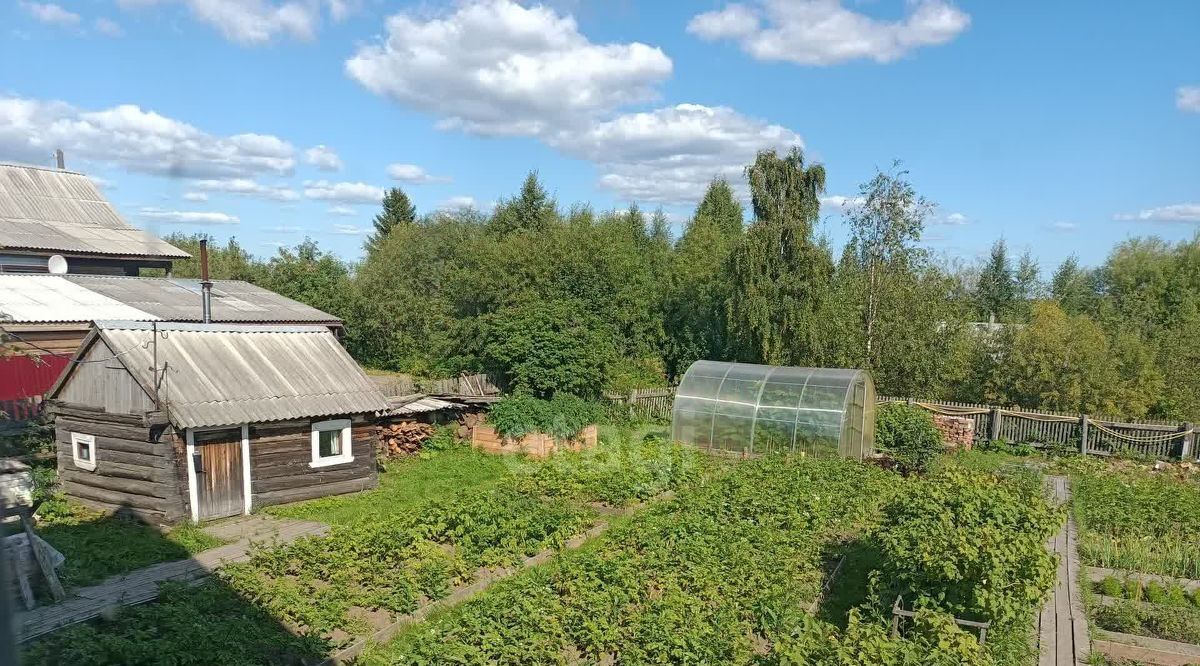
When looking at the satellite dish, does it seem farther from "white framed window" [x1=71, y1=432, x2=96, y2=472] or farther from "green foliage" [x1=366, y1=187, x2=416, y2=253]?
"green foliage" [x1=366, y1=187, x2=416, y2=253]

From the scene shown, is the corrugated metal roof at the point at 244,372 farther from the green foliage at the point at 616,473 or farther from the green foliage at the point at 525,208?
the green foliage at the point at 525,208

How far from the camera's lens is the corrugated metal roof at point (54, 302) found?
18.6m

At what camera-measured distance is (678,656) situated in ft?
24.7

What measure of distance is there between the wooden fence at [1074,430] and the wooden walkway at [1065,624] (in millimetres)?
9898

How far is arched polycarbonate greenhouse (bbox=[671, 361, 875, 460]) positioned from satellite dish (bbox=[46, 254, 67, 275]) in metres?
19.4

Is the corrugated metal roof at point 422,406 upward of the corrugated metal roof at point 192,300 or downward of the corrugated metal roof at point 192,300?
downward

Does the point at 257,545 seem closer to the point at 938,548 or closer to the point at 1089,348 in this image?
the point at 938,548

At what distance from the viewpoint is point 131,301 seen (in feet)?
68.9

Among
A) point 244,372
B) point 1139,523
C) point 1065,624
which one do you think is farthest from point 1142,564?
point 244,372

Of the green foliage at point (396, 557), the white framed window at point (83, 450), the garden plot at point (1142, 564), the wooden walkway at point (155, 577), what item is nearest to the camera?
the wooden walkway at point (155, 577)

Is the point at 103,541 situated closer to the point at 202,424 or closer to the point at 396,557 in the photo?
the point at 202,424

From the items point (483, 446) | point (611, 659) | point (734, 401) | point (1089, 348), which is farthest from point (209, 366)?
point (1089, 348)

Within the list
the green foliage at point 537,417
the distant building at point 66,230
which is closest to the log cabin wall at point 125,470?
the green foliage at point 537,417

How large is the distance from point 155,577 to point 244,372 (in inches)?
198
